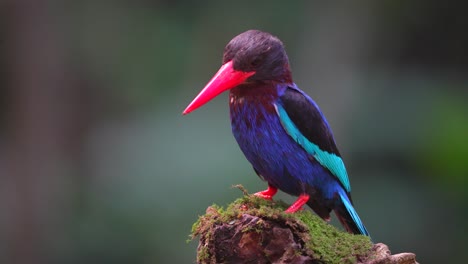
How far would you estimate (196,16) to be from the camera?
8.66 m

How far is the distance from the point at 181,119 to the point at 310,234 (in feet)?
15.5

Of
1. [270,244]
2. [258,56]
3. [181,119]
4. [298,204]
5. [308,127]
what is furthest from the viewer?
[181,119]

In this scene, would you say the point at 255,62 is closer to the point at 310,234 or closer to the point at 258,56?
the point at 258,56

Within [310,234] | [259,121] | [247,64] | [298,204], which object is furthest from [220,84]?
[310,234]

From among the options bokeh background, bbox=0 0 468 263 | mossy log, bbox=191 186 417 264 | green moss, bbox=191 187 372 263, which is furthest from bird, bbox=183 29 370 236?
bokeh background, bbox=0 0 468 263

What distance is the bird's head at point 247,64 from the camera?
13.0 ft

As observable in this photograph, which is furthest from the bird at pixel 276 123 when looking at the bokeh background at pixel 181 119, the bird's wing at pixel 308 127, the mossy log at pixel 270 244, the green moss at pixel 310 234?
the bokeh background at pixel 181 119

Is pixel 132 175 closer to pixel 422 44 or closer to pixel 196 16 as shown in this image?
pixel 196 16

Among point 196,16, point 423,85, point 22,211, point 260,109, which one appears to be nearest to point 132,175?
point 22,211

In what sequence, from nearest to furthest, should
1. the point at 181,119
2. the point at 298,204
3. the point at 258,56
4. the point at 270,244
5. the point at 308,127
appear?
the point at 270,244
the point at 298,204
the point at 258,56
the point at 308,127
the point at 181,119

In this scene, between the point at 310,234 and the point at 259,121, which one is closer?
the point at 310,234

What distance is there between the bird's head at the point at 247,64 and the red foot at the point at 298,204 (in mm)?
581

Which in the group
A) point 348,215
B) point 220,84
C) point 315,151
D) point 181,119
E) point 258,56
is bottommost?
point 181,119

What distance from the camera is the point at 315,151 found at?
4168mm
